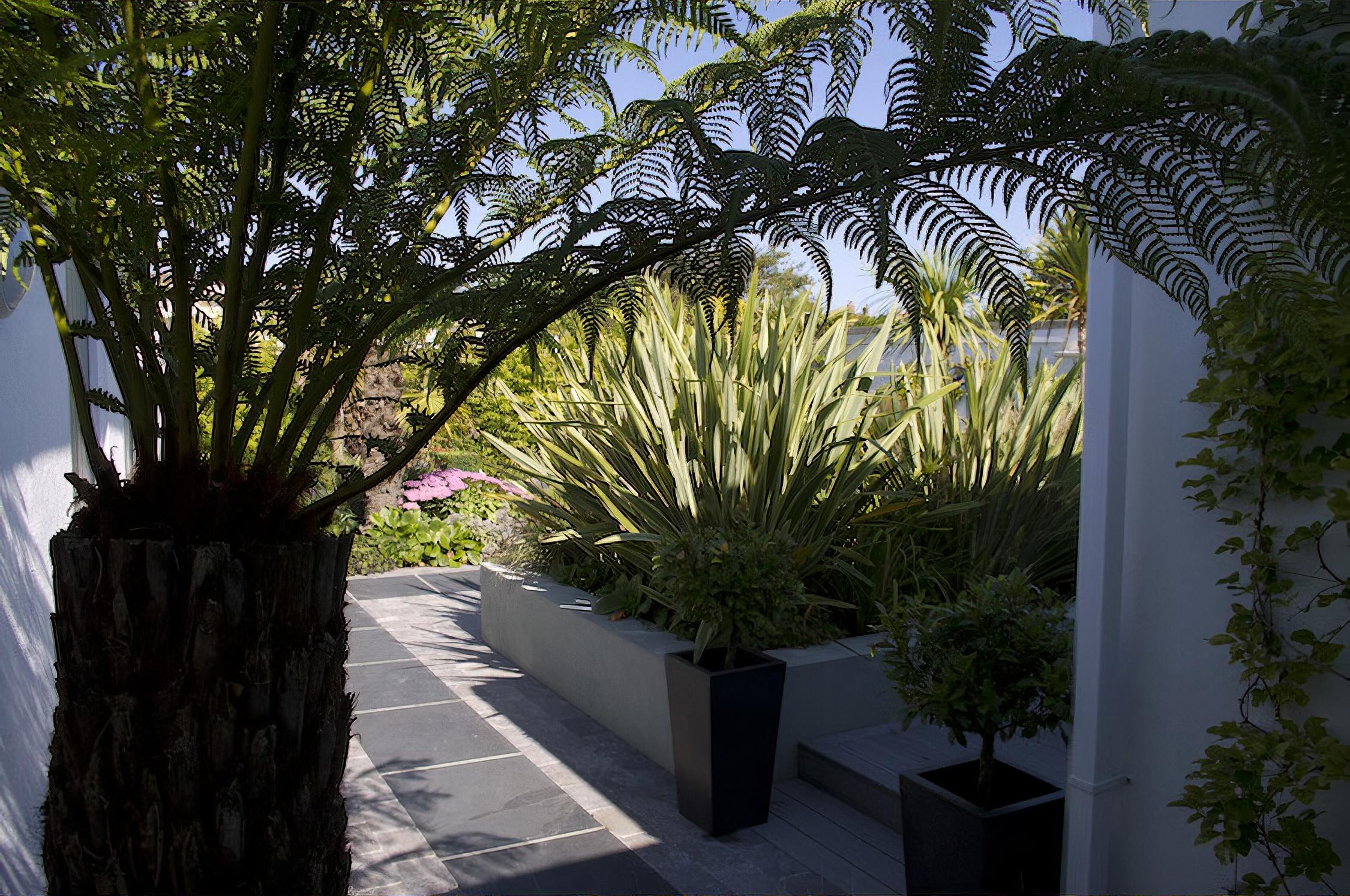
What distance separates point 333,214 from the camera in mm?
1341

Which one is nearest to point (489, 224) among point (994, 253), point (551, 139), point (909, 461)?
point (551, 139)

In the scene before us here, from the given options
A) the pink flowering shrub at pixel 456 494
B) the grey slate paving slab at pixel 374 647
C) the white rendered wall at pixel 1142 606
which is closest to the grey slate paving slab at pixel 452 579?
the pink flowering shrub at pixel 456 494

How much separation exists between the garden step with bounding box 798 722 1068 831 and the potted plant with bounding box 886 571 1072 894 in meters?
0.56

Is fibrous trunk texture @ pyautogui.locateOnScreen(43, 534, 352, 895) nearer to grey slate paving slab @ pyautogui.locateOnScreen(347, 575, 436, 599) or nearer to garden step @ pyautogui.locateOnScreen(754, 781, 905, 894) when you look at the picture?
garden step @ pyautogui.locateOnScreen(754, 781, 905, 894)

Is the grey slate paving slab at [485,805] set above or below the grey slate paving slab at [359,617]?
below

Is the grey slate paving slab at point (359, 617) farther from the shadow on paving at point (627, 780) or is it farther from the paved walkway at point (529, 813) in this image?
the paved walkway at point (529, 813)

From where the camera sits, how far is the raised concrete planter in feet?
11.1

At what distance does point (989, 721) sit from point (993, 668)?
0.41ft

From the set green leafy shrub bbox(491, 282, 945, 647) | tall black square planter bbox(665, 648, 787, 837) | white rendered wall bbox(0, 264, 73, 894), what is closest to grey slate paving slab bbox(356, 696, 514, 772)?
green leafy shrub bbox(491, 282, 945, 647)

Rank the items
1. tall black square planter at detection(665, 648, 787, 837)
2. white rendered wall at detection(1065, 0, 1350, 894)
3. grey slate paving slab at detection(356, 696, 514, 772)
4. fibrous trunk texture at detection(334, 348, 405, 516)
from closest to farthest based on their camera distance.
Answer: white rendered wall at detection(1065, 0, 1350, 894)
tall black square planter at detection(665, 648, 787, 837)
grey slate paving slab at detection(356, 696, 514, 772)
fibrous trunk texture at detection(334, 348, 405, 516)

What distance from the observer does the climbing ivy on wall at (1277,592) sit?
5.52 ft

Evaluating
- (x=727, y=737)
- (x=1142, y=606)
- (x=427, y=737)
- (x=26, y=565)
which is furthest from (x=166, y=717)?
(x=427, y=737)

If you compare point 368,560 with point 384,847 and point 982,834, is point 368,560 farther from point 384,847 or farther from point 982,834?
point 982,834

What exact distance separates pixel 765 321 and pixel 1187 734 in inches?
103
